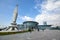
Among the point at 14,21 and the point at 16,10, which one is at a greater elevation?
the point at 16,10

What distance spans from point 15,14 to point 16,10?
5519 millimetres

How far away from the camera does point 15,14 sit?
406 ft

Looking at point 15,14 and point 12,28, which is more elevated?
point 15,14

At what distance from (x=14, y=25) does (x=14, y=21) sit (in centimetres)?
401

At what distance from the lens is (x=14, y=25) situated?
398 ft

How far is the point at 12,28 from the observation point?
122 m

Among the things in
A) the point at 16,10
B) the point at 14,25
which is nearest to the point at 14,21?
the point at 14,25

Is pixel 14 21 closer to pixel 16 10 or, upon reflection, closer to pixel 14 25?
pixel 14 25

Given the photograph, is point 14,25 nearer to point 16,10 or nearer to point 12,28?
point 12,28

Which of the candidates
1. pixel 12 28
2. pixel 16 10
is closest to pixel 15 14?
pixel 16 10

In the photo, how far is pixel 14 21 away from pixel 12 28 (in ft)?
22.8

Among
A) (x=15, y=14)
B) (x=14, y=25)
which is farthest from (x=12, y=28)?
(x=15, y=14)

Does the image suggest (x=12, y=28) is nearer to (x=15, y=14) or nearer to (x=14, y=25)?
(x=14, y=25)
